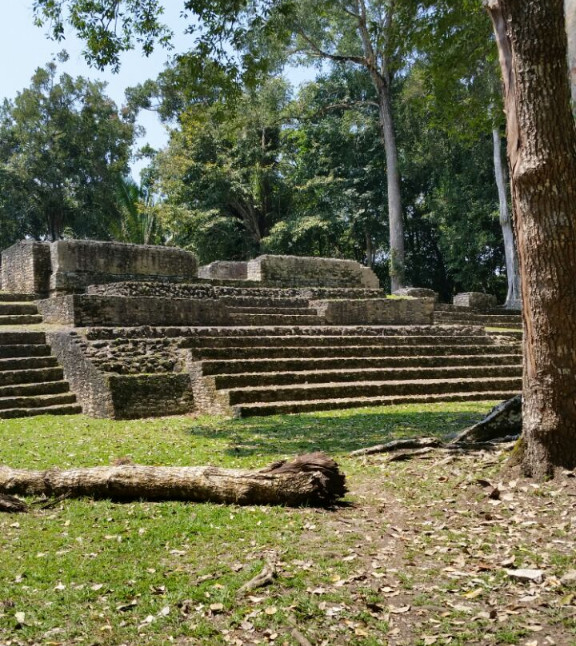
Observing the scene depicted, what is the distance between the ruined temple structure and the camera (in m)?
11.0

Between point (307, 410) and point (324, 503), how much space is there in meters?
5.67

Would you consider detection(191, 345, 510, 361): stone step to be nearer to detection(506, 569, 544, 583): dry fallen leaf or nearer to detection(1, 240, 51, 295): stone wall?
detection(1, 240, 51, 295): stone wall

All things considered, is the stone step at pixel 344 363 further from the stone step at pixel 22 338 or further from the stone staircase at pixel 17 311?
the stone staircase at pixel 17 311

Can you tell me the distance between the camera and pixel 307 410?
1069 cm

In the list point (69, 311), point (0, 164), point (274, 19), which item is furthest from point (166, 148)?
point (274, 19)

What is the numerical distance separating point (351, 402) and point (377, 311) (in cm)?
703

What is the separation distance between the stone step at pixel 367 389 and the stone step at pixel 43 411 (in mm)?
2641

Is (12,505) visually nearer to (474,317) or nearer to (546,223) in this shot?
(546,223)

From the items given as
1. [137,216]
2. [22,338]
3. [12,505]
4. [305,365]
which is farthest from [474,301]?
[12,505]

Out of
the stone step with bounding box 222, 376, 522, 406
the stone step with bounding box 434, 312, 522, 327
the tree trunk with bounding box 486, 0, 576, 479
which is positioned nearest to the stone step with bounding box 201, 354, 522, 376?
the stone step with bounding box 222, 376, 522, 406

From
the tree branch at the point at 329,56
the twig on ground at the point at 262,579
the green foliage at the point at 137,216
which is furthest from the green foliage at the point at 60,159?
the twig on ground at the point at 262,579

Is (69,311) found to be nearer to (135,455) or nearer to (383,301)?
(135,455)

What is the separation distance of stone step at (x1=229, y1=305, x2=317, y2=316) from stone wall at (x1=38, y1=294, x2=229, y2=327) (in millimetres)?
1307

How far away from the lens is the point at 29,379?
38.0 ft
